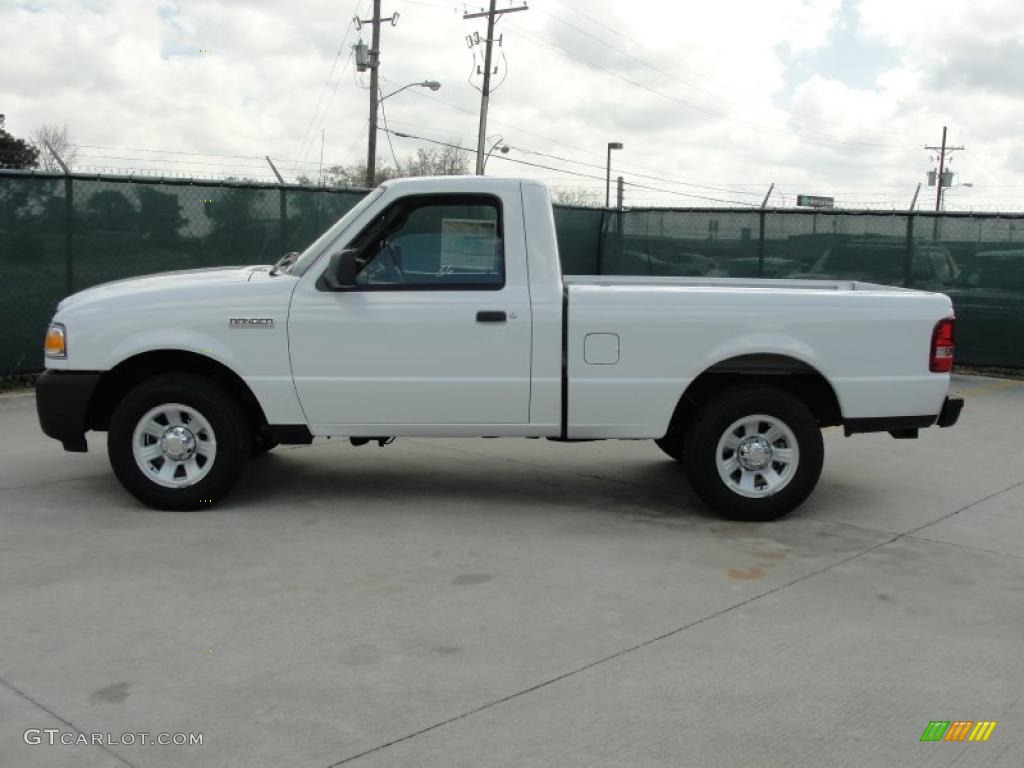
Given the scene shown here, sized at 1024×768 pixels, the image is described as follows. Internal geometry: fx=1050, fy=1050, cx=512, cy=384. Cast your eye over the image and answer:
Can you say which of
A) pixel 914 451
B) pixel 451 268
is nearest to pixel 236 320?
pixel 451 268

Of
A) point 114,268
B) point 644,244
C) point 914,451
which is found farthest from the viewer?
point 644,244

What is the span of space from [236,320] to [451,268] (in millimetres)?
1301

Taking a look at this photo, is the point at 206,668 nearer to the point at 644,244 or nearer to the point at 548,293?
the point at 548,293

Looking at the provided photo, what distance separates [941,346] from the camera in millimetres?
6305

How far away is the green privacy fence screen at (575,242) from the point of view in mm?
10797

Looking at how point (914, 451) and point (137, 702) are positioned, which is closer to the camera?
point (137, 702)

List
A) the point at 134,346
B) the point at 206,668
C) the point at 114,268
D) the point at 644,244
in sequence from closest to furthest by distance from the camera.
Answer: the point at 206,668 < the point at 134,346 < the point at 114,268 < the point at 644,244

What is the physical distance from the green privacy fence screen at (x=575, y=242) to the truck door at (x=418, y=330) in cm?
592

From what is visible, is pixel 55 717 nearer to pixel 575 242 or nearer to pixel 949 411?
pixel 949 411

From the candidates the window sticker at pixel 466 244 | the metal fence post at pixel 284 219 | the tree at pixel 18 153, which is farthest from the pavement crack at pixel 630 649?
the tree at pixel 18 153

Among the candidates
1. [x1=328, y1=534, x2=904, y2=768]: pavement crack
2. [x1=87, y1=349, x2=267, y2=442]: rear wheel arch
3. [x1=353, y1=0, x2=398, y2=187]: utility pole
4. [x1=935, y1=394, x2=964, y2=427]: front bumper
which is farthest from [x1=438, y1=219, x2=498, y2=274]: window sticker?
[x1=353, y1=0, x2=398, y2=187]: utility pole

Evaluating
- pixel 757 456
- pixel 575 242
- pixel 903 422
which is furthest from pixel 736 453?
pixel 575 242

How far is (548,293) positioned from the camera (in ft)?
20.2

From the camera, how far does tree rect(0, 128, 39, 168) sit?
40.5 metres
